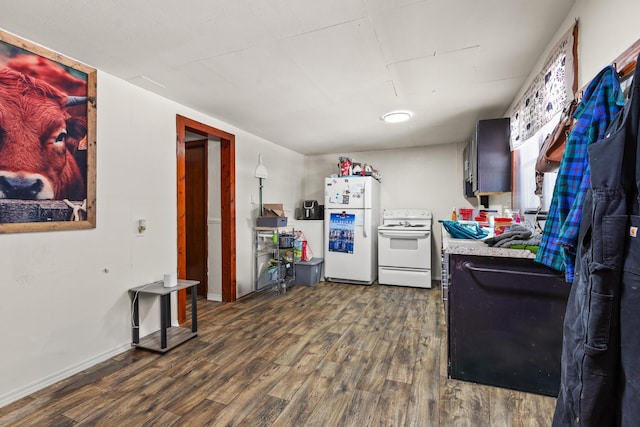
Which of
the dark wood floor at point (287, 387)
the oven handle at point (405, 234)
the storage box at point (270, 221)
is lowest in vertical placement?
the dark wood floor at point (287, 387)

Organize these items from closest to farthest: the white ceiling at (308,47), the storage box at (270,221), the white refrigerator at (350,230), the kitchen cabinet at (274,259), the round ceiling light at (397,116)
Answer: the white ceiling at (308,47) → the round ceiling light at (397,116) → the storage box at (270,221) → the kitchen cabinet at (274,259) → the white refrigerator at (350,230)

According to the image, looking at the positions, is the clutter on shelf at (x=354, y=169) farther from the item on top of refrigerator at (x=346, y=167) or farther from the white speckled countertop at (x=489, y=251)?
the white speckled countertop at (x=489, y=251)

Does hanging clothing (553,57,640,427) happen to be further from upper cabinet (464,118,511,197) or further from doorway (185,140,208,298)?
doorway (185,140,208,298)

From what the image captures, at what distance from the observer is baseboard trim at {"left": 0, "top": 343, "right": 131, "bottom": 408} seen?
5.65ft

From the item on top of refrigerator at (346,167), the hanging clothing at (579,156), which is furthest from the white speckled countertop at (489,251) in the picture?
the item on top of refrigerator at (346,167)

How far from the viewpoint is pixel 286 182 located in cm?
489

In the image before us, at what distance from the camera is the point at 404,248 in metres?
4.27

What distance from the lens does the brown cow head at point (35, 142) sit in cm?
174

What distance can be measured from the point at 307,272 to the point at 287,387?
8.39 ft

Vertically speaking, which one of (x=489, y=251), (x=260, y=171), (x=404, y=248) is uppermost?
(x=260, y=171)

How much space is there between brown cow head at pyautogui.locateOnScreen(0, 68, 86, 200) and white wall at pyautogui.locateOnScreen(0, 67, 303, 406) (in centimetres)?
21

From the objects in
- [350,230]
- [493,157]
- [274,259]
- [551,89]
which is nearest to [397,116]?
[493,157]

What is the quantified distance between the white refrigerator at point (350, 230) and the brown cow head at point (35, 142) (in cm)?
312

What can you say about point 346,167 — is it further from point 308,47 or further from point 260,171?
point 308,47
